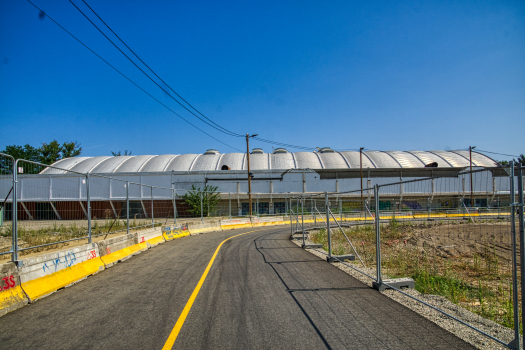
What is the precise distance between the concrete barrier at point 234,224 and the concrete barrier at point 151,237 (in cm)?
1022

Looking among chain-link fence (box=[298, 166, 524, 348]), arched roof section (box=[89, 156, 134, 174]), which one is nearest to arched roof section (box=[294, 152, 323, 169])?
chain-link fence (box=[298, 166, 524, 348])

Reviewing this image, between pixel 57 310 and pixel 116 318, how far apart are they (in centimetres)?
133

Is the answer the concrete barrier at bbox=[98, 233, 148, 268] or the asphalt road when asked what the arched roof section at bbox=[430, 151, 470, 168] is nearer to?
the concrete barrier at bbox=[98, 233, 148, 268]

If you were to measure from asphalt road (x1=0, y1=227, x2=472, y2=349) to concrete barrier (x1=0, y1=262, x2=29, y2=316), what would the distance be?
0.54ft

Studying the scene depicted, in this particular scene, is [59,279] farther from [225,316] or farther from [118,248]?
[225,316]

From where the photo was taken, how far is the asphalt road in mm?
4070

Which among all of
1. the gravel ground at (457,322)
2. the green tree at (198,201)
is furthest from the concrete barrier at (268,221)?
the gravel ground at (457,322)

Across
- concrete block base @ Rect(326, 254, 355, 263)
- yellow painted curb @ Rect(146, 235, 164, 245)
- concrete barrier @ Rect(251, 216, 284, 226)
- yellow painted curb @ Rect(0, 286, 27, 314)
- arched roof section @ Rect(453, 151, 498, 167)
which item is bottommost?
concrete barrier @ Rect(251, 216, 284, 226)

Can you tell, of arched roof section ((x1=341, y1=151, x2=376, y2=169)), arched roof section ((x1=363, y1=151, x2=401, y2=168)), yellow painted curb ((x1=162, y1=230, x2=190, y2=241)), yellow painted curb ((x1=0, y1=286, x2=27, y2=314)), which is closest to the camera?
yellow painted curb ((x1=0, y1=286, x2=27, y2=314))

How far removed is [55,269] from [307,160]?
48143 mm

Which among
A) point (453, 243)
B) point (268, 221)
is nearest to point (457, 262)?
point (453, 243)

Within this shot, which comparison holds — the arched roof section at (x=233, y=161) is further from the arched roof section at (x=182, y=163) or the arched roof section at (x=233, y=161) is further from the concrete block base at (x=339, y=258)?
the concrete block base at (x=339, y=258)

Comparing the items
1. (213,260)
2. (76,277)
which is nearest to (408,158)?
(213,260)

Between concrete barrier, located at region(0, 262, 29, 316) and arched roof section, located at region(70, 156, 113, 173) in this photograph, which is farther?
arched roof section, located at region(70, 156, 113, 173)
